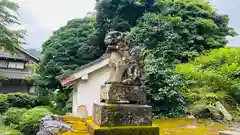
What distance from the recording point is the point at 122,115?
126 inches

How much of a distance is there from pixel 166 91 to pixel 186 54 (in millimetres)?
3815

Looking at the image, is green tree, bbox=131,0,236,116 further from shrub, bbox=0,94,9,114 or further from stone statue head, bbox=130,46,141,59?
shrub, bbox=0,94,9,114

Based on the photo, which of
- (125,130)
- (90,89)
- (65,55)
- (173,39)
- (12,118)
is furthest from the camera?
(65,55)

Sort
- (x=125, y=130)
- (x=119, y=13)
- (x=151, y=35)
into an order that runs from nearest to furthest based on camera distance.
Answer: (x=125, y=130), (x=151, y=35), (x=119, y=13)

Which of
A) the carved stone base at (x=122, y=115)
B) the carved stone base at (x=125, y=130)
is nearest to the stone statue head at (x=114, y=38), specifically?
the carved stone base at (x=122, y=115)

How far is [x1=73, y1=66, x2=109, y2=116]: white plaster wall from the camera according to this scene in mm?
9438

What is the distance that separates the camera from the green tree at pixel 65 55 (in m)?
13.0

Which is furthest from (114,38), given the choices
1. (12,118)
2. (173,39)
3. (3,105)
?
(3,105)

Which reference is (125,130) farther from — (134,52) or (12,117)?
(12,117)

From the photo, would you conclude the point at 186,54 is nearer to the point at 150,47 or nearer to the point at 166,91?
the point at 150,47

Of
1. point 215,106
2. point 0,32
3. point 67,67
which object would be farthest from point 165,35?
point 0,32

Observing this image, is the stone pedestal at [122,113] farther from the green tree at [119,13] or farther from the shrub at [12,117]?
the green tree at [119,13]

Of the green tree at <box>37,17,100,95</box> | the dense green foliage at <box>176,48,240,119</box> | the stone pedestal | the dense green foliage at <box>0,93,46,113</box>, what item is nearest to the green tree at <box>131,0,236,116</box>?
the dense green foliage at <box>176,48,240,119</box>

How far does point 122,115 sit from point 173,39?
30.7 ft
